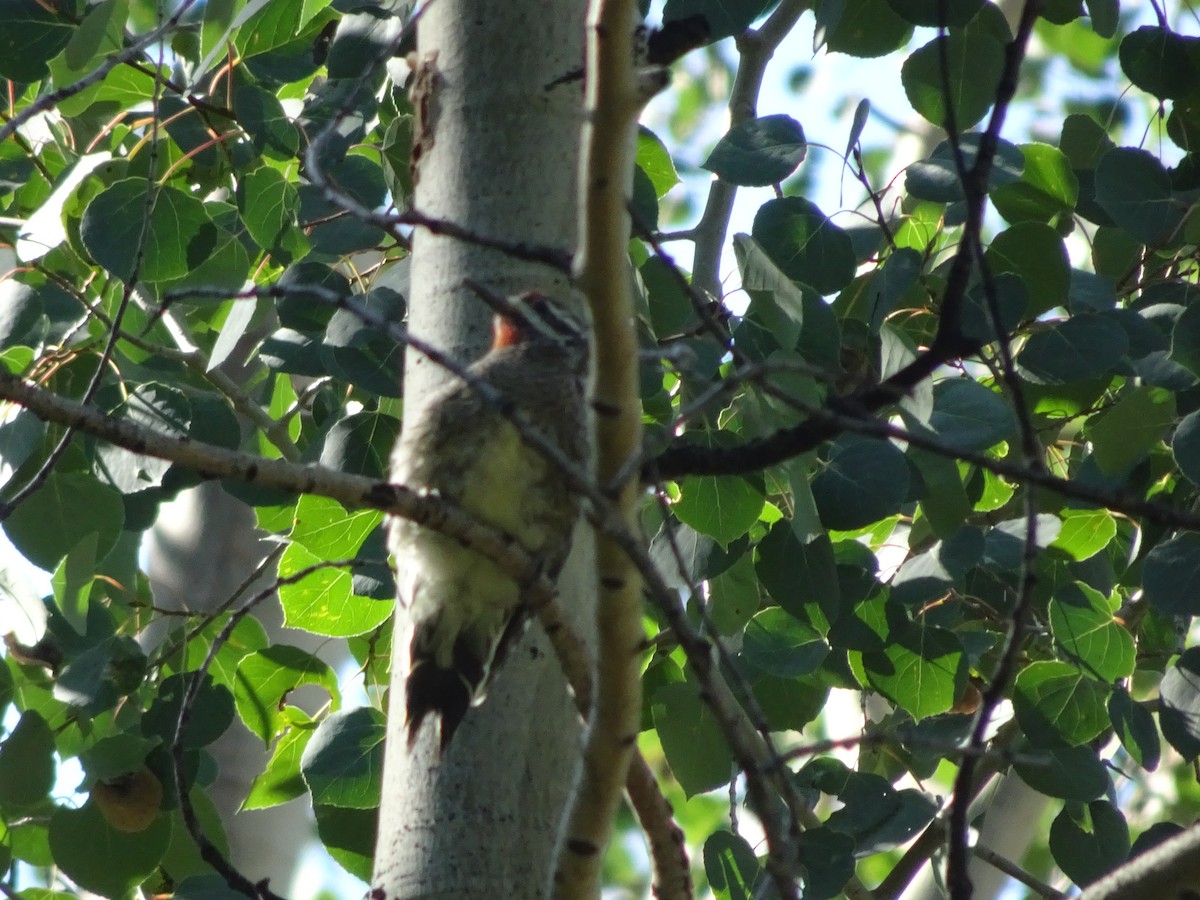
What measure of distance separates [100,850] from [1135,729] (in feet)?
5.77

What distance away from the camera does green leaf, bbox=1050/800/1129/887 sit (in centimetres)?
229

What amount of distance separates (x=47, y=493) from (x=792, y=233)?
49.8 inches

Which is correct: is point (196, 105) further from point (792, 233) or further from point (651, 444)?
point (651, 444)

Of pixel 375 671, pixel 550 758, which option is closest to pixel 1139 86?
pixel 550 758

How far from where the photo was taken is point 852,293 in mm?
2377

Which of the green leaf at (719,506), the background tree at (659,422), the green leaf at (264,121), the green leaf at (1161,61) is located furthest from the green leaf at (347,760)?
the green leaf at (1161,61)

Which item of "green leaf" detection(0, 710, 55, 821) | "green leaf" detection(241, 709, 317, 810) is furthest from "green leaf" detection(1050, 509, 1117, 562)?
"green leaf" detection(0, 710, 55, 821)

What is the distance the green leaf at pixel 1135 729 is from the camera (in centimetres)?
207

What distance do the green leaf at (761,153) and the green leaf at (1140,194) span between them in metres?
0.48

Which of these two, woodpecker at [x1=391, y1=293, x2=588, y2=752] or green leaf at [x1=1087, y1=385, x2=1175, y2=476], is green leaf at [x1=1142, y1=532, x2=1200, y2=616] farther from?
woodpecker at [x1=391, y1=293, x2=588, y2=752]

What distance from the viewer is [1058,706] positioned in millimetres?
2152

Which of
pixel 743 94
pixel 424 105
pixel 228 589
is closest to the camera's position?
pixel 424 105

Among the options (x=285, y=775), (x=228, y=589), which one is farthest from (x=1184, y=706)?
(x=228, y=589)

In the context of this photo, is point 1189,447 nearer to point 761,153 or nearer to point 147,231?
point 761,153
